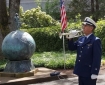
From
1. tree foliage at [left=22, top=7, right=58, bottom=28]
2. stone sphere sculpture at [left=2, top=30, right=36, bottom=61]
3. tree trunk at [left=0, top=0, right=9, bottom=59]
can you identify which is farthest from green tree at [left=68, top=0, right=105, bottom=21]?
stone sphere sculpture at [left=2, top=30, right=36, bottom=61]

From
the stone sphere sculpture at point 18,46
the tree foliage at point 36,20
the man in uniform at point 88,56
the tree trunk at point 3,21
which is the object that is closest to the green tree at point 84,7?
the tree foliage at point 36,20

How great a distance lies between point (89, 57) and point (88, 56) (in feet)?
0.08

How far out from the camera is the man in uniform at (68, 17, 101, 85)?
577cm

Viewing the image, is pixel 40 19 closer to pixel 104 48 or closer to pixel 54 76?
pixel 104 48

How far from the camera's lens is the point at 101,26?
659 inches

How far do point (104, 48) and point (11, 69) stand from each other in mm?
7002

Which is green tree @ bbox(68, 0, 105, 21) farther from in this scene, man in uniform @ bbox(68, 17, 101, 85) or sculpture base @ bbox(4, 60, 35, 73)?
man in uniform @ bbox(68, 17, 101, 85)

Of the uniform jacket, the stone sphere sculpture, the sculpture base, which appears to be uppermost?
the uniform jacket

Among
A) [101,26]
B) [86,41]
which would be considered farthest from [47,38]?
[86,41]

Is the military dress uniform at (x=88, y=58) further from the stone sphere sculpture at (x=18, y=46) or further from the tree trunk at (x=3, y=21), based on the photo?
the tree trunk at (x=3, y=21)

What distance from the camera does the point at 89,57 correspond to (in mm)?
5863

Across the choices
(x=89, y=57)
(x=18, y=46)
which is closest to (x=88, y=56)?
(x=89, y=57)

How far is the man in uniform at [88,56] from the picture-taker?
227 inches

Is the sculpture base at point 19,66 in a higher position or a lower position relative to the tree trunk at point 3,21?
lower
